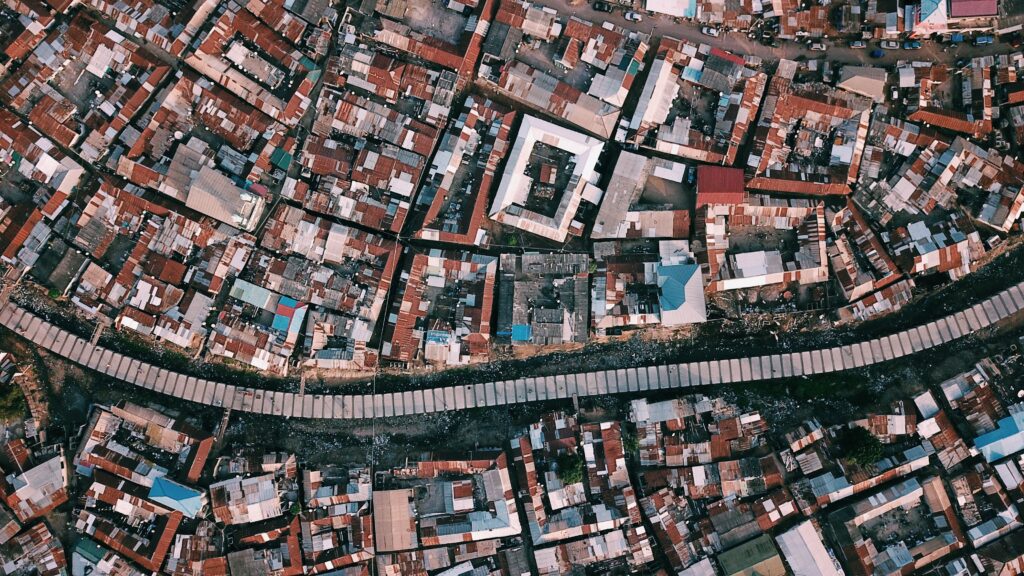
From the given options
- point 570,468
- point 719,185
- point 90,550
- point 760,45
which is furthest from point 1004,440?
point 90,550

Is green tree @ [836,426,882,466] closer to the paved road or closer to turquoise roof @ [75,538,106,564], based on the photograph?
the paved road

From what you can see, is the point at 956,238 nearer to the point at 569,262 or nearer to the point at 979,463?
the point at 979,463

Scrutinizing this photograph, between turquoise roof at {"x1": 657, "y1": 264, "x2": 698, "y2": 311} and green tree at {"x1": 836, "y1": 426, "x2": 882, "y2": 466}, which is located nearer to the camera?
green tree at {"x1": 836, "y1": 426, "x2": 882, "y2": 466}

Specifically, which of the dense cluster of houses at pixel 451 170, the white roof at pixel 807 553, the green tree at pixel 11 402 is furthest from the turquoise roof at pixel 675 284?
the green tree at pixel 11 402

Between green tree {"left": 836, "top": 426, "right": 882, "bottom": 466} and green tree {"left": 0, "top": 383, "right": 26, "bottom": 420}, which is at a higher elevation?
green tree {"left": 0, "top": 383, "right": 26, "bottom": 420}

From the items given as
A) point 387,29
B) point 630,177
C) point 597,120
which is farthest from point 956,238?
point 387,29

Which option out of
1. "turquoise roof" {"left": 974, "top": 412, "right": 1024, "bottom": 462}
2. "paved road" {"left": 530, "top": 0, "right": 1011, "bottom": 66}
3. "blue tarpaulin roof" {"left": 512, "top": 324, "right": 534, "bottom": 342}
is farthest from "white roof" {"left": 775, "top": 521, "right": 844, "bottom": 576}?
"paved road" {"left": 530, "top": 0, "right": 1011, "bottom": 66}
